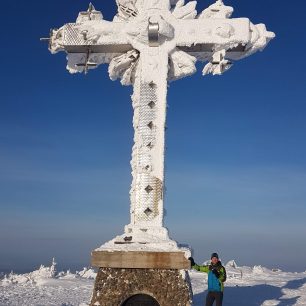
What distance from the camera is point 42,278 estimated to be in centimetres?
1755

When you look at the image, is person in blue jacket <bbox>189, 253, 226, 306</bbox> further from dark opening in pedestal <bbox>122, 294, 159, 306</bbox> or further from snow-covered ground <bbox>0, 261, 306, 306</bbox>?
snow-covered ground <bbox>0, 261, 306, 306</bbox>

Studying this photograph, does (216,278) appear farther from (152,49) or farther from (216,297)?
(152,49)

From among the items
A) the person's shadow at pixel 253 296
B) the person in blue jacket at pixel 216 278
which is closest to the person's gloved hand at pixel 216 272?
the person in blue jacket at pixel 216 278

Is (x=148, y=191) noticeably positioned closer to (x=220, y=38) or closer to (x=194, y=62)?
(x=194, y=62)

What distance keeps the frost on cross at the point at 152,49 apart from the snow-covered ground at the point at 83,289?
5.10m

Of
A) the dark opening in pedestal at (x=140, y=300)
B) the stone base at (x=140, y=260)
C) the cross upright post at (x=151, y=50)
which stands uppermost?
the cross upright post at (x=151, y=50)

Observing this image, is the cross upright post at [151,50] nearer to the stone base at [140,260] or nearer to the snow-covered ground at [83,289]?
the stone base at [140,260]

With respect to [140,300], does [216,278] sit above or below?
above

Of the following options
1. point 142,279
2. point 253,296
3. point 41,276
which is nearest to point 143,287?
point 142,279

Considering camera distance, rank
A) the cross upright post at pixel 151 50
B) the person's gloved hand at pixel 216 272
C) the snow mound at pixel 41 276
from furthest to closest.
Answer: the snow mound at pixel 41 276, the cross upright post at pixel 151 50, the person's gloved hand at pixel 216 272

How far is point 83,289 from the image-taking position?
1580 cm

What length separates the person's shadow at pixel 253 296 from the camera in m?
12.8

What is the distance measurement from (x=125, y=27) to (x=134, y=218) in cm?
399

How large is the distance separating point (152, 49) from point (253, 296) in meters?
8.45
